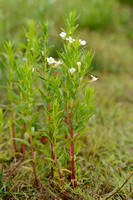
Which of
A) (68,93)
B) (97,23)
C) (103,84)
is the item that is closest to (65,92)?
(68,93)

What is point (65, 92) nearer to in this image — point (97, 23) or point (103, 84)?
point (103, 84)

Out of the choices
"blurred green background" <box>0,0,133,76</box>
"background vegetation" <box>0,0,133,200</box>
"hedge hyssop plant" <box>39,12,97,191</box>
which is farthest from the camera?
"blurred green background" <box>0,0,133,76</box>

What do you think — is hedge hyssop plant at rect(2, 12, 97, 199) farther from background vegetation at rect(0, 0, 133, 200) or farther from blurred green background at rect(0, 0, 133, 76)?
blurred green background at rect(0, 0, 133, 76)

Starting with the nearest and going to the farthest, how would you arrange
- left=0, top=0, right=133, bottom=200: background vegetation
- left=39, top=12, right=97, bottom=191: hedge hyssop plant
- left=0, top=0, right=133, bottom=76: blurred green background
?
left=39, top=12, right=97, bottom=191: hedge hyssop plant, left=0, top=0, right=133, bottom=200: background vegetation, left=0, top=0, right=133, bottom=76: blurred green background

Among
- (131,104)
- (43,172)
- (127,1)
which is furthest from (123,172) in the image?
(127,1)

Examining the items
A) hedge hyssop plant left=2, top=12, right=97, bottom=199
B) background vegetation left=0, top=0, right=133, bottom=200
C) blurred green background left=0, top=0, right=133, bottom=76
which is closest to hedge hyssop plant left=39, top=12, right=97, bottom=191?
hedge hyssop plant left=2, top=12, right=97, bottom=199

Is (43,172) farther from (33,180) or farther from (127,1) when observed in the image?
(127,1)

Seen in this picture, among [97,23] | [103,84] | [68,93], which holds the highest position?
[97,23]

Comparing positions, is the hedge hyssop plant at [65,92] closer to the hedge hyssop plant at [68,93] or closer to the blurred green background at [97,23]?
the hedge hyssop plant at [68,93]
